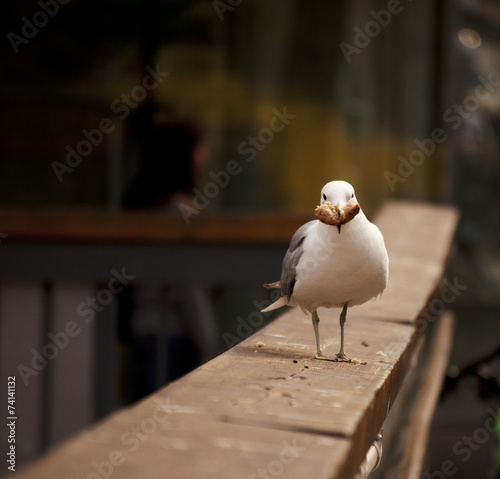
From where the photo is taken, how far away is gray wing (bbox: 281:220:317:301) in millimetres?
1828

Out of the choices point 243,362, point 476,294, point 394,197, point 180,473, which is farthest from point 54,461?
point 476,294

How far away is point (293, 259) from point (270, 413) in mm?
639

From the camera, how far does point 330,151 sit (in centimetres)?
614

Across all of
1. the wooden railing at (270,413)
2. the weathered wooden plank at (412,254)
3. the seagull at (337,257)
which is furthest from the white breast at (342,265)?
the weathered wooden plank at (412,254)

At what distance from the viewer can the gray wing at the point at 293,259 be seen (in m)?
1.83

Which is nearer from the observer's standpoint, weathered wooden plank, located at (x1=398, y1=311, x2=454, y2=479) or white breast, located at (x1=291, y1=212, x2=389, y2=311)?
white breast, located at (x1=291, y1=212, x2=389, y2=311)

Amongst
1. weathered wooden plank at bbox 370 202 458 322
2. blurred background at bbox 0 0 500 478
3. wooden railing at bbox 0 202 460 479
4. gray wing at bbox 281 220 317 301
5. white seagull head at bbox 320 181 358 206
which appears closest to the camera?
wooden railing at bbox 0 202 460 479

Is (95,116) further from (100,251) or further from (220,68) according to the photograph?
(100,251)

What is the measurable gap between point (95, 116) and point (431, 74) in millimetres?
2430

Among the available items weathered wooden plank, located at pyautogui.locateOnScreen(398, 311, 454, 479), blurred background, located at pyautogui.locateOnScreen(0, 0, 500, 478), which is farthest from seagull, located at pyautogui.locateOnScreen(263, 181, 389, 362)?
blurred background, located at pyautogui.locateOnScreen(0, 0, 500, 478)

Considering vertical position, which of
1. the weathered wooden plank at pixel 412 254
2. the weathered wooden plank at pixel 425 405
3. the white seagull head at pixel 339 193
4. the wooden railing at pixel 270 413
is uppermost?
the white seagull head at pixel 339 193

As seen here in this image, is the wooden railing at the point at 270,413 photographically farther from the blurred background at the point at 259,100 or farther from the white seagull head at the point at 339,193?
the blurred background at the point at 259,100

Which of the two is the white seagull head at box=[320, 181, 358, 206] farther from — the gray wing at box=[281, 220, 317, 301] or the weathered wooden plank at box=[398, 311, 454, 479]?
the weathered wooden plank at box=[398, 311, 454, 479]

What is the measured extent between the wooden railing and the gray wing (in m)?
0.12
